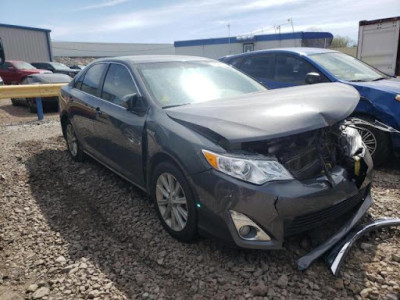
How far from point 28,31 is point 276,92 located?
32.3m

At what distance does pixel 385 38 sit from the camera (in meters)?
10.4

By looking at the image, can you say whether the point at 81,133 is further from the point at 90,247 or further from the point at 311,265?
the point at 311,265

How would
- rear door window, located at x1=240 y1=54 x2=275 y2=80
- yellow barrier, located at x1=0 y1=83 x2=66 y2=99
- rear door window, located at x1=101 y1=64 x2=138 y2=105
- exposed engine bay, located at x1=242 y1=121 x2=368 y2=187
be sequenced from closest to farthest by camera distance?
exposed engine bay, located at x1=242 y1=121 x2=368 y2=187, rear door window, located at x1=101 y1=64 x2=138 y2=105, rear door window, located at x1=240 y1=54 x2=275 y2=80, yellow barrier, located at x1=0 y1=83 x2=66 y2=99

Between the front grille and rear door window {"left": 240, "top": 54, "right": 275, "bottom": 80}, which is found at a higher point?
rear door window {"left": 240, "top": 54, "right": 275, "bottom": 80}

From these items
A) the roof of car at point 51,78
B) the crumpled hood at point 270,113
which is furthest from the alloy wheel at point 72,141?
the roof of car at point 51,78

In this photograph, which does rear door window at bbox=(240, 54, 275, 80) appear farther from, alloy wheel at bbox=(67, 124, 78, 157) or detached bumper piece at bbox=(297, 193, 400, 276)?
detached bumper piece at bbox=(297, 193, 400, 276)

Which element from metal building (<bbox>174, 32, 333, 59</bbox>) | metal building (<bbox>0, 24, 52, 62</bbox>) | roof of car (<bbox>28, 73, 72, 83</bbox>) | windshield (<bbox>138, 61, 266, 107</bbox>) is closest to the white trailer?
windshield (<bbox>138, 61, 266, 107</bbox>)

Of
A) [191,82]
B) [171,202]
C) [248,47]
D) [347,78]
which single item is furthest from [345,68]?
[248,47]

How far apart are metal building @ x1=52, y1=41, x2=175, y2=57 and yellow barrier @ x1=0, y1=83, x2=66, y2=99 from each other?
40426mm

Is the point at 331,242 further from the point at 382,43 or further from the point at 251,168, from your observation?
the point at 382,43

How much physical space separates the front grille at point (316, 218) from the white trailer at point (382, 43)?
8829mm

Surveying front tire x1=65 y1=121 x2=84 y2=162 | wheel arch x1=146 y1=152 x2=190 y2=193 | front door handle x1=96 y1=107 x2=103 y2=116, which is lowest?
front tire x1=65 y1=121 x2=84 y2=162

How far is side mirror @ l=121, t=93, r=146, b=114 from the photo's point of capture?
134 inches

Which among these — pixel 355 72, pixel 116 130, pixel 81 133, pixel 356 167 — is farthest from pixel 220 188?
pixel 355 72
